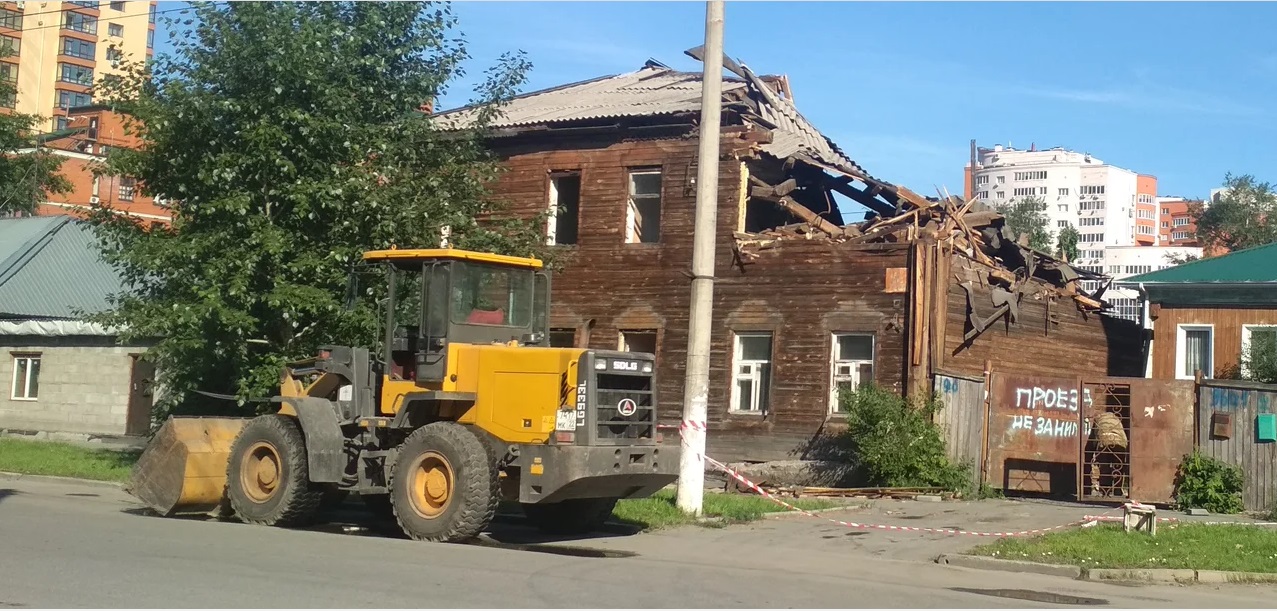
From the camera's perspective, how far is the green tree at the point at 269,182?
57.9ft

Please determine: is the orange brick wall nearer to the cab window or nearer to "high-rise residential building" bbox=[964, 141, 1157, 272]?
"high-rise residential building" bbox=[964, 141, 1157, 272]

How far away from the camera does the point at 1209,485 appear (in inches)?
688

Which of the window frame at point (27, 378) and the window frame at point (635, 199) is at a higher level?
the window frame at point (635, 199)

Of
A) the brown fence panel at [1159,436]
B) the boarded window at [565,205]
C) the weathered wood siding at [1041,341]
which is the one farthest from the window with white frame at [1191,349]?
the boarded window at [565,205]

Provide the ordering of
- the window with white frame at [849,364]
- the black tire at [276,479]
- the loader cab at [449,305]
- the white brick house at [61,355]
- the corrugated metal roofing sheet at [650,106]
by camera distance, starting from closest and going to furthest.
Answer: the loader cab at [449,305] → the black tire at [276,479] → the window with white frame at [849,364] → the corrugated metal roofing sheet at [650,106] → the white brick house at [61,355]

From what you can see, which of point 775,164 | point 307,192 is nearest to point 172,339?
point 307,192

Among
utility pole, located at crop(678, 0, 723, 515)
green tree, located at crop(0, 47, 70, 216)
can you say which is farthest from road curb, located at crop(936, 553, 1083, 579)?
green tree, located at crop(0, 47, 70, 216)

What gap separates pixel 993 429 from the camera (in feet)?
63.7

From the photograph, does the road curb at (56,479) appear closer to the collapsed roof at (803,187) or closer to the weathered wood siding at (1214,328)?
the collapsed roof at (803,187)

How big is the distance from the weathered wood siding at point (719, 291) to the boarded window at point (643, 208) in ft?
0.75

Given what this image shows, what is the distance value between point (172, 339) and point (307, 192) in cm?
301

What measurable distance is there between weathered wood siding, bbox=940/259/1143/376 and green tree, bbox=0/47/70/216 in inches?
1336

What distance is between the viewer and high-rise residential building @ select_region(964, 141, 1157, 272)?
505ft

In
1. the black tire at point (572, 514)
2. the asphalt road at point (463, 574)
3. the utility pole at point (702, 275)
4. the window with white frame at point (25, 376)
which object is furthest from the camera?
the window with white frame at point (25, 376)
